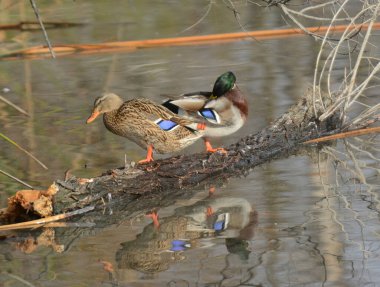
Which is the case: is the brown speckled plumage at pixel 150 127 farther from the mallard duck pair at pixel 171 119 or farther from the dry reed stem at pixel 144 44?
the dry reed stem at pixel 144 44

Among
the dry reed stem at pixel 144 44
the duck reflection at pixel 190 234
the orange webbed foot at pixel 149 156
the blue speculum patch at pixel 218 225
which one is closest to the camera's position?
the duck reflection at pixel 190 234

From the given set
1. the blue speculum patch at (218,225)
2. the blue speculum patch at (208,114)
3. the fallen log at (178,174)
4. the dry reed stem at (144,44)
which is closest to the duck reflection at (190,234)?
the blue speculum patch at (218,225)

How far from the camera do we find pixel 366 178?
23.5 feet

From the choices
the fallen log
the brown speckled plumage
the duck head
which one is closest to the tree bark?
the fallen log

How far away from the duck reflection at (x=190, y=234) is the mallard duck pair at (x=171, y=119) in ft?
3.13

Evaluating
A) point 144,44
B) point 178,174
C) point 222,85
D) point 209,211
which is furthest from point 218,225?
point 144,44

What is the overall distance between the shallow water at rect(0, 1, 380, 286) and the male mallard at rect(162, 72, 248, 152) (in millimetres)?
460

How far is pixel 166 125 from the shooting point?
7.77m

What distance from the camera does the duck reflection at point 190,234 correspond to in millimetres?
5723

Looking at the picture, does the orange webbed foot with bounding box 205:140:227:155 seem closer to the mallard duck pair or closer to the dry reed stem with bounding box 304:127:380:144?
the mallard duck pair

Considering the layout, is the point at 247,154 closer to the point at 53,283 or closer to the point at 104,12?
the point at 53,283

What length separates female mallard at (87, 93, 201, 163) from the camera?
7.76 metres

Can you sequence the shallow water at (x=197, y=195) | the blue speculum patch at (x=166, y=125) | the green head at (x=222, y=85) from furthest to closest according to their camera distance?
the green head at (x=222, y=85), the blue speculum patch at (x=166, y=125), the shallow water at (x=197, y=195)

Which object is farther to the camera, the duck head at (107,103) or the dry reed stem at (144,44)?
the dry reed stem at (144,44)
